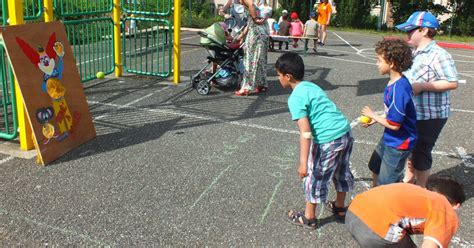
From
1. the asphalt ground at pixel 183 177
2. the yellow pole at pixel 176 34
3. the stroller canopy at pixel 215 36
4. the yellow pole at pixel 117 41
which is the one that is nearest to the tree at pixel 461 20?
the asphalt ground at pixel 183 177

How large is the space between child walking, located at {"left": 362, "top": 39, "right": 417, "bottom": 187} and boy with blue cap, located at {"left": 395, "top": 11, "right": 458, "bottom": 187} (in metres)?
0.42

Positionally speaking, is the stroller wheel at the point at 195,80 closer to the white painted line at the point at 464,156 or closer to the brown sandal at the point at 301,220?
the white painted line at the point at 464,156

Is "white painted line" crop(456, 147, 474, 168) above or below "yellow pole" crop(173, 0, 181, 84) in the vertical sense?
below

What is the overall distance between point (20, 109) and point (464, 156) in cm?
485

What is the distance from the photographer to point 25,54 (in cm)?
433

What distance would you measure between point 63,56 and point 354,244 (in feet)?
11.8

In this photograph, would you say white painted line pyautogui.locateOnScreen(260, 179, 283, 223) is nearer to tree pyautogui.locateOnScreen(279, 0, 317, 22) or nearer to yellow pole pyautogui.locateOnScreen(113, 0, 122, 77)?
yellow pole pyautogui.locateOnScreen(113, 0, 122, 77)

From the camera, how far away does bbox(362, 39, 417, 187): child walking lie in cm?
314

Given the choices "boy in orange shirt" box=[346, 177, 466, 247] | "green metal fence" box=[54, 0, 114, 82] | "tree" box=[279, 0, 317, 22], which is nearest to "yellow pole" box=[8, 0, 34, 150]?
"green metal fence" box=[54, 0, 114, 82]

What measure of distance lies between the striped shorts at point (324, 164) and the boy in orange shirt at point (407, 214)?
2.38 ft

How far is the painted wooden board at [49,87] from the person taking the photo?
4262mm

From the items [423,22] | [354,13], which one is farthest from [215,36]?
[354,13]

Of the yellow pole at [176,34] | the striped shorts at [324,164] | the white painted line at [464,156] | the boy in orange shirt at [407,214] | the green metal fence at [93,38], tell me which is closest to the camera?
the boy in orange shirt at [407,214]

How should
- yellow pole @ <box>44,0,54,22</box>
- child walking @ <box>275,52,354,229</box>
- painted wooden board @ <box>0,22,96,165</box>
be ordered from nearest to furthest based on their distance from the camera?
child walking @ <box>275,52,354,229</box> → painted wooden board @ <box>0,22,96,165</box> → yellow pole @ <box>44,0,54,22</box>
